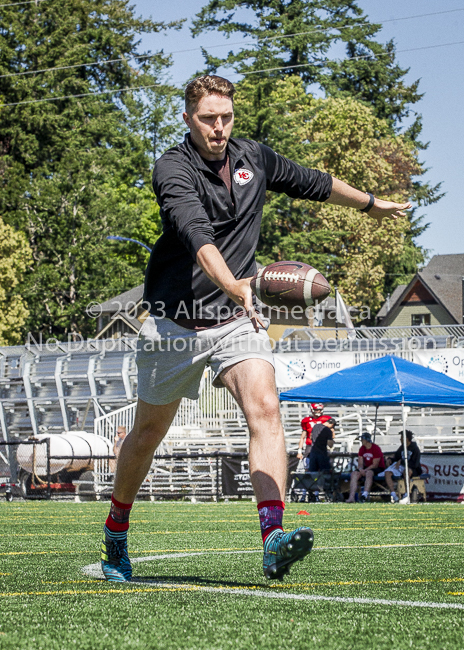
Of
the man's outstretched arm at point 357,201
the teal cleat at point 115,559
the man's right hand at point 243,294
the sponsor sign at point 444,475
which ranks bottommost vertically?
the sponsor sign at point 444,475

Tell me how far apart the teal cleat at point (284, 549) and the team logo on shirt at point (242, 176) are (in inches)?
64.8

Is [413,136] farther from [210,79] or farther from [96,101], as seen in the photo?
[210,79]

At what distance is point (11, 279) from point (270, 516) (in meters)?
40.1

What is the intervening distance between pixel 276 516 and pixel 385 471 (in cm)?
1445

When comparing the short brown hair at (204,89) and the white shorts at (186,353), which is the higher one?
the short brown hair at (204,89)

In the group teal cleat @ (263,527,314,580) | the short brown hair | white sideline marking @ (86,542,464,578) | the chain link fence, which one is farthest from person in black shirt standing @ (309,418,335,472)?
teal cleat @ (263,527,314,580)

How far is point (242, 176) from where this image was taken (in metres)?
4.43

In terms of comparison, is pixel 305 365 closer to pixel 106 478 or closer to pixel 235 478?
pixel 235 478

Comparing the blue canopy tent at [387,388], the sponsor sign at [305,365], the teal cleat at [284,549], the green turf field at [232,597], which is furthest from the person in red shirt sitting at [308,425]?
the teal cleat at [284,549]

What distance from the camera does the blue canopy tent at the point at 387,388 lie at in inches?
677

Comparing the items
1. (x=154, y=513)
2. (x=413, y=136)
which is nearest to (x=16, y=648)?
(x=154, y=513)

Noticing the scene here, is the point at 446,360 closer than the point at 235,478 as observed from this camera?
No

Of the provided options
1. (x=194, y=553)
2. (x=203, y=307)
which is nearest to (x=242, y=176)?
(x=203, y=307)

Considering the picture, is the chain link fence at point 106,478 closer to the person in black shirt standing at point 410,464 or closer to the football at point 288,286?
the person in black shirt standing at point 410,464
